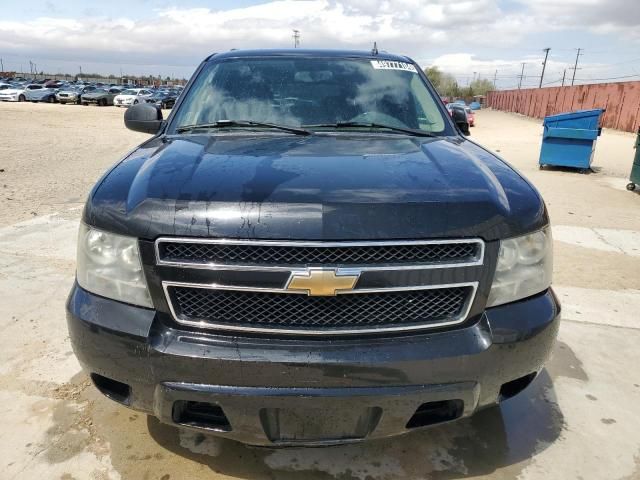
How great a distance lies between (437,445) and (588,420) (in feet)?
2.96

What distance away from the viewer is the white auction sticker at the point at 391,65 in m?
3.44

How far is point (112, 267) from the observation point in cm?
193

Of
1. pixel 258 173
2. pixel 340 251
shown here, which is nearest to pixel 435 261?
pixel 340 251

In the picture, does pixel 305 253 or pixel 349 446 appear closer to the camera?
pixel 305 253

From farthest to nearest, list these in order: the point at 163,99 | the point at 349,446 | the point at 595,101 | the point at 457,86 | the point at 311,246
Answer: the point at 457,86 → the point at 595,101 → the point at 163,99 → the point at 349,446 → the point at 311,246

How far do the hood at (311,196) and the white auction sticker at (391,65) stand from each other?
4.32ft

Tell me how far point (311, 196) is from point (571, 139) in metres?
11.9

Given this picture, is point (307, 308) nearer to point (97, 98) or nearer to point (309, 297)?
point (309, 297)

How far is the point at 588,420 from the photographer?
271cm

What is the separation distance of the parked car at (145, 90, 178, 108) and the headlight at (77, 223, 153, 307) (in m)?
1.65

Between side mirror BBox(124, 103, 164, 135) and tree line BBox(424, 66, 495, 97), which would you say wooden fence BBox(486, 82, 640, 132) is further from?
tree line BBox(424, 66, 495, 97)

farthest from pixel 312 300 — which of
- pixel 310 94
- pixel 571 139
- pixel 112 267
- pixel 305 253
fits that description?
pixel 571 139

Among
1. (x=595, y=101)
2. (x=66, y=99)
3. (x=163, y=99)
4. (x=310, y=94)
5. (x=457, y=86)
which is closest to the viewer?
(x=310, y=94)

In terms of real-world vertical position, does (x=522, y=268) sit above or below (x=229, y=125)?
below
